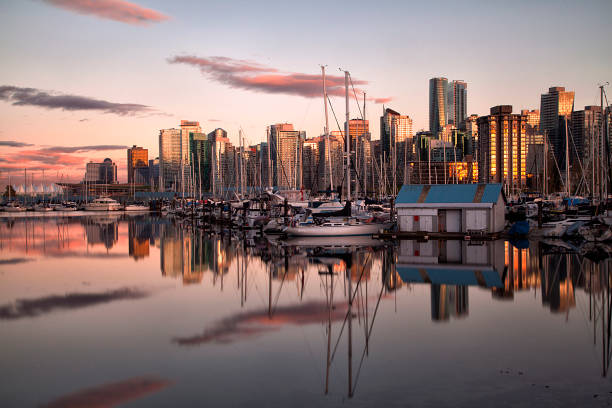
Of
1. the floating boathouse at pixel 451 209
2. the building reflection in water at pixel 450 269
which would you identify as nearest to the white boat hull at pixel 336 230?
the floating boathouse at pixel 451 209

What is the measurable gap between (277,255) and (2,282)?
54.7 ft

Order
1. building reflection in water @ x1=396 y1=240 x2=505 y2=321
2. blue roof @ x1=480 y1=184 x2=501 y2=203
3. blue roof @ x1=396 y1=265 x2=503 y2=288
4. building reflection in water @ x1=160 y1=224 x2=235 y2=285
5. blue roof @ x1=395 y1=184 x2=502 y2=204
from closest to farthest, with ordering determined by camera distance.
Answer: building reflection in water @ x1=396 y1=240 x2=505 y2=321 < blue roof @ x1=396 y1=265 x2=503 y2=288 < building reflection in water @ x1=160 y1=224 x2=235 y2=285 < blue roof @ x1=480 y1=184 x2=501 y2=203 < blue roof @ x1=395 y1=184 x2=502 y2=204

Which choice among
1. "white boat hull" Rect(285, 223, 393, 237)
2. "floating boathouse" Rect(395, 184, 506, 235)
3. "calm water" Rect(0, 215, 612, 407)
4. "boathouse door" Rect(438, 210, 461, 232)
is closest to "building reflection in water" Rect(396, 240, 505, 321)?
"calm water" Rect(0, 215, 612, 407)

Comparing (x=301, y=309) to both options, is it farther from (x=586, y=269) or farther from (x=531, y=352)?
(x=586, y=269)

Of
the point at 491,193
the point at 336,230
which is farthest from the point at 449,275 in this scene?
the point at 336,230

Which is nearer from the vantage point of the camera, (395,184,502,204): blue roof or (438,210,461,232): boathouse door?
(395,184,502,204): blue roof

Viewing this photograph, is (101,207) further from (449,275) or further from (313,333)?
(313,333)

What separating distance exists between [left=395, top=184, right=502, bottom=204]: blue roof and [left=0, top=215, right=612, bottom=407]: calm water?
1153cm

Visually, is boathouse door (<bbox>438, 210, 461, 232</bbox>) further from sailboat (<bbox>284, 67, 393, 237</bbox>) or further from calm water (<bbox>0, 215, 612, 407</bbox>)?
calm water (<bbox>0, 215, 612, 407</bbox>)

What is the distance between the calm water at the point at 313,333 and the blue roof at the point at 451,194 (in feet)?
37.8

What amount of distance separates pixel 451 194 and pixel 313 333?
3170 centimetres

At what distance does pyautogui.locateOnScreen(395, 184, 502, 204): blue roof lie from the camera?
45112 mm

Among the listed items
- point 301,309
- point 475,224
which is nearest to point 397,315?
point 301,309

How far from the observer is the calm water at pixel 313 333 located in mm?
12062
